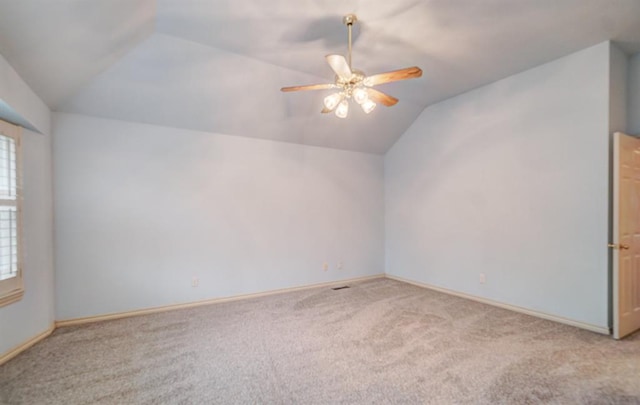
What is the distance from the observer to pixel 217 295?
3867 mm

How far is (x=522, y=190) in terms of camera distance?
3.44m

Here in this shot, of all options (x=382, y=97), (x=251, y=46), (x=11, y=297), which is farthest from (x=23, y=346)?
(x=382, y=97)

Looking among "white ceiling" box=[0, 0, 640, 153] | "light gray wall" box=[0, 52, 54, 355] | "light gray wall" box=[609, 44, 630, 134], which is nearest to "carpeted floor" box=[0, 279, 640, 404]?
"light gray wall" box=[0, 52, 54, 355]

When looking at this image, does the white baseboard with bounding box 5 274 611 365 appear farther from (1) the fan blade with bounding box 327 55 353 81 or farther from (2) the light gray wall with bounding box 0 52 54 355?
(1) the fan blade with bounding box 327 55 353 81

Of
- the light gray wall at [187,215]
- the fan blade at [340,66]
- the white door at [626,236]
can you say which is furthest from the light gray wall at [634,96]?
the light gray wall at [187,215]

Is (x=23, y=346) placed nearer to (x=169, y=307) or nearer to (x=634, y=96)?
(x=169, y=307)

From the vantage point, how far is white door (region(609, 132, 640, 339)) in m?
2.69

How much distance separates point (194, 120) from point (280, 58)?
1473 millimetres

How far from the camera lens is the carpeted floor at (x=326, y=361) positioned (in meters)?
1.93

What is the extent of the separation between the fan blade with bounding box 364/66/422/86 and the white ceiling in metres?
0.63

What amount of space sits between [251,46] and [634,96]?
4.34 m

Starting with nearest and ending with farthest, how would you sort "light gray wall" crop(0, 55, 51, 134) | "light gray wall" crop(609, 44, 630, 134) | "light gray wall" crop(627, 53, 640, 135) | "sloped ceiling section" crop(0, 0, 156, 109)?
1. "sloped ceiling section" crop(0, 0, 156, 109)
2. "light gray wall" crop(0, 55, 51, 134)
3. "light gray wall" crop(609, 44, 630, 134)
4. "light gray wall" crop(627, 53, 640, 135)

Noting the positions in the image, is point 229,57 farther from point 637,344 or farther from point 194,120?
point 637,344

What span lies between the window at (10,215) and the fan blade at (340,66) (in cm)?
292
